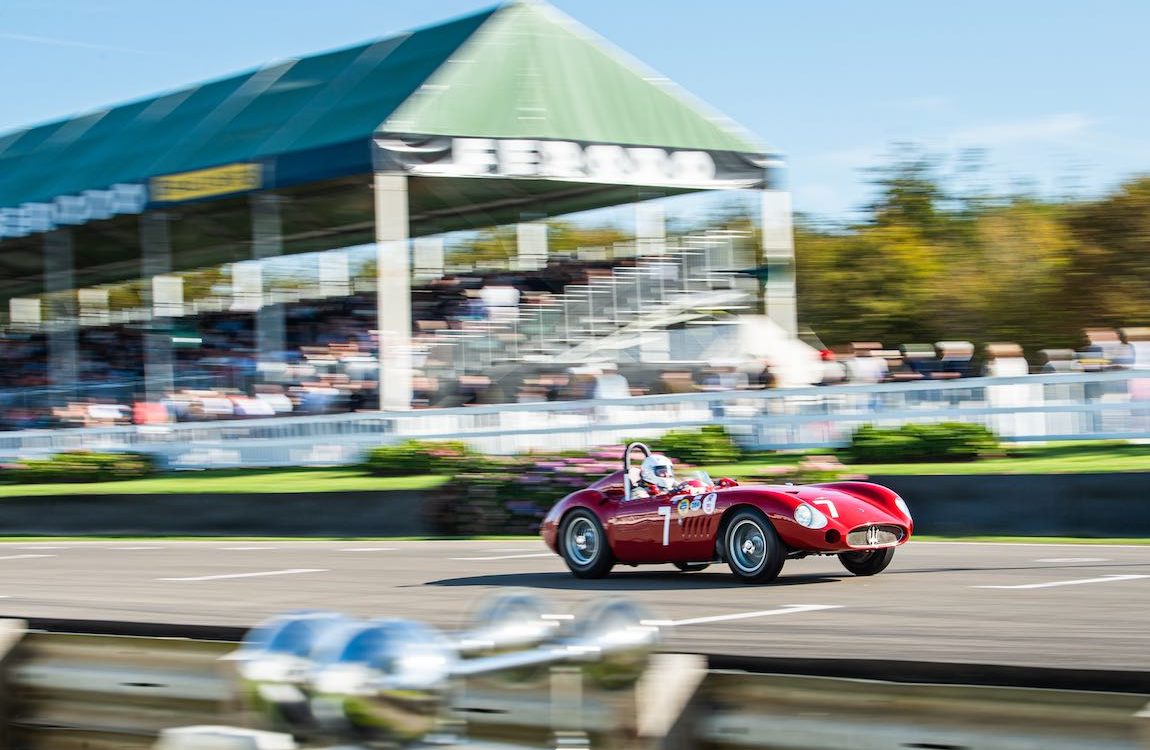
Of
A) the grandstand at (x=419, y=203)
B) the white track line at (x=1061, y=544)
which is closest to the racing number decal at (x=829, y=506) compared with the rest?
the white track line at (x=1061, y=544)

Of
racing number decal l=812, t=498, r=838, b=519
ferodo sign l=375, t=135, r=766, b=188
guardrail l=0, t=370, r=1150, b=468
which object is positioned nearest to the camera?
racing number decal l=812, t=498, r=838, b=519

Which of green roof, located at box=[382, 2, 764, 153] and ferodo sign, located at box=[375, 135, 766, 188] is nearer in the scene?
ferodo sign, located at box=[375, 135, 766, 188]

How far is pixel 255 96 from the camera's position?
28.7 m

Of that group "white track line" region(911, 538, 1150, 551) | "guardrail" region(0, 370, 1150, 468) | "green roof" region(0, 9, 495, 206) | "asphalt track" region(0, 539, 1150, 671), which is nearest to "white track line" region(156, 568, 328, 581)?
"asphalt track" region(0, 539, 1150, 671)

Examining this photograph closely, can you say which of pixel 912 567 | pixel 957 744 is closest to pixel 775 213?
pixel 912 567

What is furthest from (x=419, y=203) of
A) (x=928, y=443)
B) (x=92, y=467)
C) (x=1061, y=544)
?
(x=1061, y=544)

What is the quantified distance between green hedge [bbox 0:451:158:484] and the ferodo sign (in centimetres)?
659

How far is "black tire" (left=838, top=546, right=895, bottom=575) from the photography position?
10570 millimetres

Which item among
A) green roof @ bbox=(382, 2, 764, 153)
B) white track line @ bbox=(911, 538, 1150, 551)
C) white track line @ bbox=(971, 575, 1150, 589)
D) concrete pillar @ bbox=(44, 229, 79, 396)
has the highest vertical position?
green roof @ bbox=(382, 2, 764, 153)

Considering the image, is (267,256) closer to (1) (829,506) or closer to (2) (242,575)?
(2) (242,575)

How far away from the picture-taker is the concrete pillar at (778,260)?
85.5ft

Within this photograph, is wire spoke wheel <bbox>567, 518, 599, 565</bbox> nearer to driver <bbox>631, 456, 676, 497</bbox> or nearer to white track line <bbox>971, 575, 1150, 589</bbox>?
driver <bbox>631, 456, 676, 497</bbox>

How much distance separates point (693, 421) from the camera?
19.8m

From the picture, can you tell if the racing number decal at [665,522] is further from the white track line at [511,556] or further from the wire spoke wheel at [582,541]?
the white track line at [511,556]
